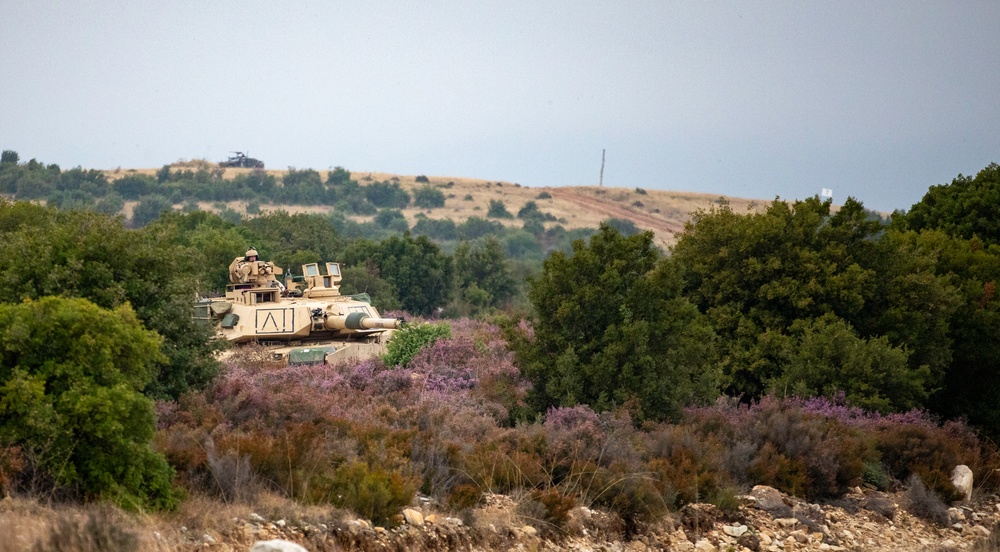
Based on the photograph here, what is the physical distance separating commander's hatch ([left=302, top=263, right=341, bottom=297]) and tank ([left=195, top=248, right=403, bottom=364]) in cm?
3

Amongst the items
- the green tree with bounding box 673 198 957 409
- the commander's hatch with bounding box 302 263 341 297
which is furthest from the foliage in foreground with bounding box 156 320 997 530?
the commander's hatch with bounding box 302 263 341 297

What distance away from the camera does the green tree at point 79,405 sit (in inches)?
458

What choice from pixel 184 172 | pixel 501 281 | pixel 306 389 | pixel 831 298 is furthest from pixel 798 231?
pixel 184 172

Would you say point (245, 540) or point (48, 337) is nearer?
point (245, 540)

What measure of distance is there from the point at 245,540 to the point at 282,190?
323 feet

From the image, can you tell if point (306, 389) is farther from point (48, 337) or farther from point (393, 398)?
point (48, 337)

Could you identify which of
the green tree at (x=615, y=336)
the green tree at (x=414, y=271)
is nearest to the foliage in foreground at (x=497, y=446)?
the green tree at (x=615, y=336)

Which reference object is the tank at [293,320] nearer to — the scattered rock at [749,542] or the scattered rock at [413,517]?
the scattered rock at [749,542]

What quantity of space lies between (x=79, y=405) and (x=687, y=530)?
798cm

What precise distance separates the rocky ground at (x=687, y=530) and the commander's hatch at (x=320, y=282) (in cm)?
1345

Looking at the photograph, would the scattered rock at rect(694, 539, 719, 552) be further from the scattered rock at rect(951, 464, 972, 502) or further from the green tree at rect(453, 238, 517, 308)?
the green tree at rect(453, 238, 517, 308)

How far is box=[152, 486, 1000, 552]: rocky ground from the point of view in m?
11.7

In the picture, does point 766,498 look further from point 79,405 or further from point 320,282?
point 320,282

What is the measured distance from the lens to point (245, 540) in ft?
36.5
